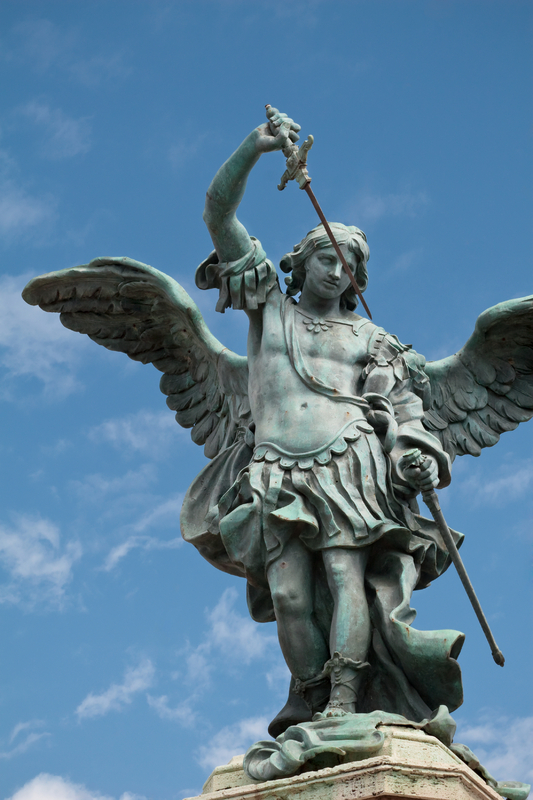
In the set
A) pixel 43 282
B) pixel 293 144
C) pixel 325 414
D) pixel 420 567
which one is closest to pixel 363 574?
pixel 420 567

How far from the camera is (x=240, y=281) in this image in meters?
7.94

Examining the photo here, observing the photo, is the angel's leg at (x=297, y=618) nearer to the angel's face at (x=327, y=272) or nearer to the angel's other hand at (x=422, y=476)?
the angel's other hand at (x=422, y=476)

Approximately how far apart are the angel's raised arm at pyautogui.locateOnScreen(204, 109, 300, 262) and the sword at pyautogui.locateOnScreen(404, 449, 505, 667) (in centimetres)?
→ 185

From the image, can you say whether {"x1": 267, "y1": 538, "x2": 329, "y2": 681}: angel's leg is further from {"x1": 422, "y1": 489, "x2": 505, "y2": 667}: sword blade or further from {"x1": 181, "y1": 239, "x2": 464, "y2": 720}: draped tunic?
{"x1": 422, "y1": 489, "x2": 505, "y2": 667}: sword blade

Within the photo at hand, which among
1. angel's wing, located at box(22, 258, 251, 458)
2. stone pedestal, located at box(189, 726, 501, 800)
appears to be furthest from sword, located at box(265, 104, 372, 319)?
stone pedestal, located at box(189, 726, 501, 800)

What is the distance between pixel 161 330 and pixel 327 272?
63.8 inches

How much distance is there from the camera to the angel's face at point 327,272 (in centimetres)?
801

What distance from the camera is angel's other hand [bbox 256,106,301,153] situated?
745 cm

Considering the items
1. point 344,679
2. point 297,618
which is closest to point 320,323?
point 297,618

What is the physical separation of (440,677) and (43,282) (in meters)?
4.15

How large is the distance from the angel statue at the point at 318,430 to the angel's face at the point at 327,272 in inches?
0.4

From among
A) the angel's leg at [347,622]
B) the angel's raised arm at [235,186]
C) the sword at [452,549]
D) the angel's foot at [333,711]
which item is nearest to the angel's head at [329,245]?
the angel's raised arm at [235,186]

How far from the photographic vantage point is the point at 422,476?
741cm

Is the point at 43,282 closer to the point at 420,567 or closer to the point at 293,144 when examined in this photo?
the point at 293,144
